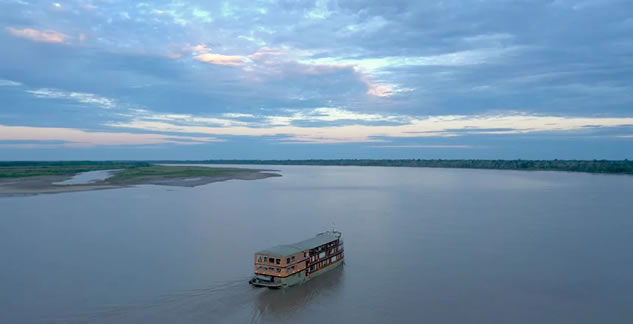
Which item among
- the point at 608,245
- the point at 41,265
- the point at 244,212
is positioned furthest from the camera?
the point at 244,212

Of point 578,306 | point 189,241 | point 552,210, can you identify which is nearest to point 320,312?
point 578,306

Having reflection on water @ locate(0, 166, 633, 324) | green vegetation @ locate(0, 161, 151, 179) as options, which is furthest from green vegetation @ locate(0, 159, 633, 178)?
reflection on water @ locate(0, 166, 633, 324)

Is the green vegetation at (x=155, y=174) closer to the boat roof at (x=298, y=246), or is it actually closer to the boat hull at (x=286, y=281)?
the boat roof at (x=298, y=246)

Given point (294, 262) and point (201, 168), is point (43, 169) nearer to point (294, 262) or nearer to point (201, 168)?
point (201, 168)

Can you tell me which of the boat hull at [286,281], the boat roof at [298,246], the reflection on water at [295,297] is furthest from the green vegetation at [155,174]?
the reflection on water at [295,297]

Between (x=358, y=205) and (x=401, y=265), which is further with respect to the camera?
(x=358, y=205)

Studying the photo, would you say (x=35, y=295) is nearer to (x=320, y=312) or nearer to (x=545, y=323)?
(x=320, y=312)

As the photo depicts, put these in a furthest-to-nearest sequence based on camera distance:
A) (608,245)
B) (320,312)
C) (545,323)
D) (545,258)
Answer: (608,245) < (545,258) < (320,312) < (545,323)
